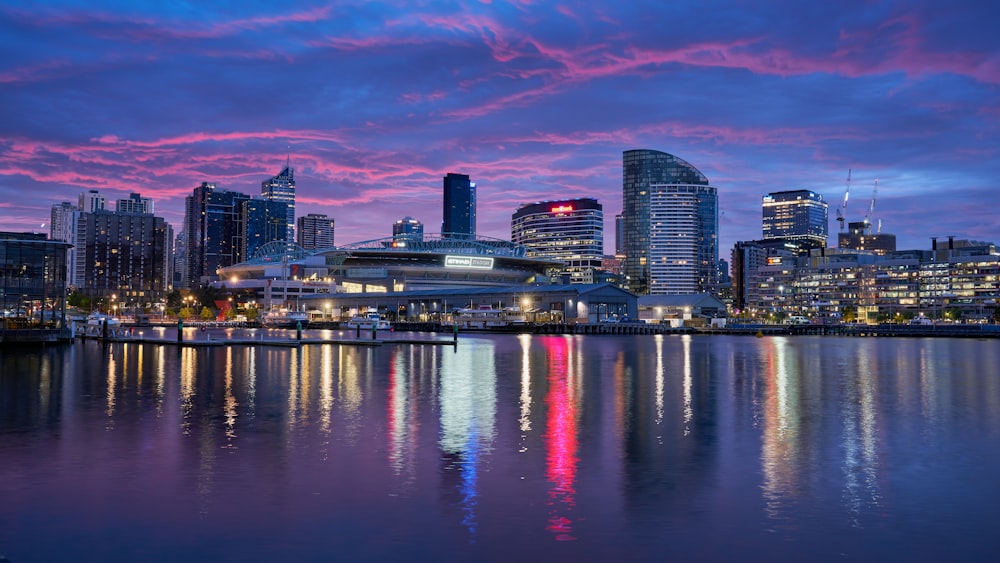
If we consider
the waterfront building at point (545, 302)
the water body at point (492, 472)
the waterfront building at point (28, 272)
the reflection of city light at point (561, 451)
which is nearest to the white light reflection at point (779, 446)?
the water body at point (492, 472)

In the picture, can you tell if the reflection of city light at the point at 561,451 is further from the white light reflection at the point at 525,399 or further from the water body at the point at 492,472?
the white light reflection at the point at 525,399

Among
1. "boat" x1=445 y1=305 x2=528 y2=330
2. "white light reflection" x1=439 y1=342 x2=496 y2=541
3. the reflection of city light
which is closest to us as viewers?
the reflection of city light

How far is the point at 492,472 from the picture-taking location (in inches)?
870

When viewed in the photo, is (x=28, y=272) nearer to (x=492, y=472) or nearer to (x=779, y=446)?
(x=492, y=472)

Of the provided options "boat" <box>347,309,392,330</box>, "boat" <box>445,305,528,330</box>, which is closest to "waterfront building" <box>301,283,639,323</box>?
"boat" <box>445,305,528,330</box>

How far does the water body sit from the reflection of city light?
97mm

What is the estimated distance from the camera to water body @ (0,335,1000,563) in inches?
622

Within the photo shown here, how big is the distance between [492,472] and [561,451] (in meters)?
3.89

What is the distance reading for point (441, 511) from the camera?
18031 mm

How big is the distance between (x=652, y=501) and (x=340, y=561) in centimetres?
776

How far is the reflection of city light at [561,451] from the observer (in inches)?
684

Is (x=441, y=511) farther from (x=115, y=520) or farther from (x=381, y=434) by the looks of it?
(x=381, y=434)

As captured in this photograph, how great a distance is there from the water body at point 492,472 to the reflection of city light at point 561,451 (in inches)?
3.8

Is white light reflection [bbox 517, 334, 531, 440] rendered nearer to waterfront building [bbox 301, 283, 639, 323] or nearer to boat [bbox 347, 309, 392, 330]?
boat [bbox 347, 309, 392, 330]
